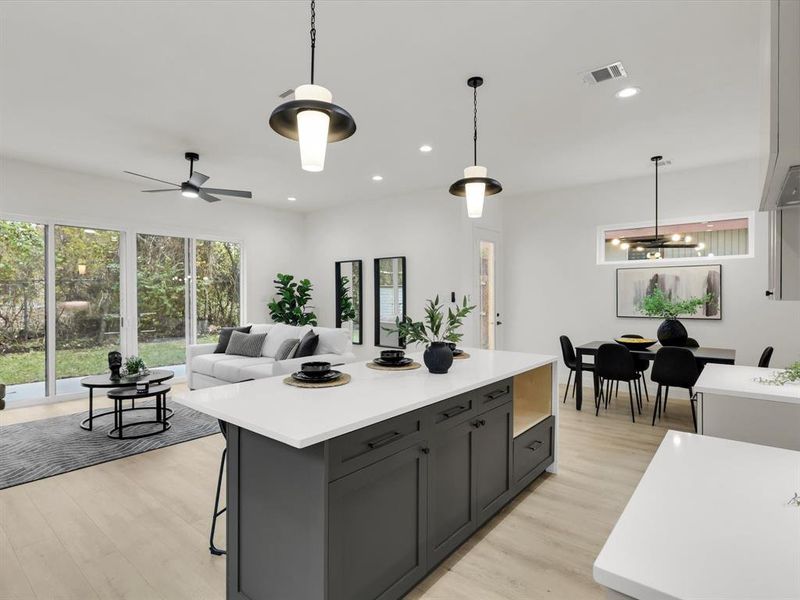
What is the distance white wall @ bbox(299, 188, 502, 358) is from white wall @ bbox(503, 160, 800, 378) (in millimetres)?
→ 726

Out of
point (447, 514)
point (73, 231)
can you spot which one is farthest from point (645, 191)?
point (73, 231)

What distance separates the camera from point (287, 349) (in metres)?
5.28

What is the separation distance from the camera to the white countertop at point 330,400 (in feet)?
5.10

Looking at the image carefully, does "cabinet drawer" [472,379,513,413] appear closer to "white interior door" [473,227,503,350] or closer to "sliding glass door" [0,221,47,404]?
"white interior door" [473,227,503,350]

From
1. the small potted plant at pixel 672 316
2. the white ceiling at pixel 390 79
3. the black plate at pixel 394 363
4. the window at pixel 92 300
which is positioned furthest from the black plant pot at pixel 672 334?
the window at pixel 92 300

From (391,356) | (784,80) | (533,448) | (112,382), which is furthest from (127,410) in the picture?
(784,80)

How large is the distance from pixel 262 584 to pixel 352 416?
2.47 ft

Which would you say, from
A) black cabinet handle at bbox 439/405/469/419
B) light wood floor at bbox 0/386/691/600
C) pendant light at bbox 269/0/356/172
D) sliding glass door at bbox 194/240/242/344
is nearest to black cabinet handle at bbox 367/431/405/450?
black cabinet handle at bbox 439/405/469/419

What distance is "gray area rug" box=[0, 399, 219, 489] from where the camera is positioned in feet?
11.0

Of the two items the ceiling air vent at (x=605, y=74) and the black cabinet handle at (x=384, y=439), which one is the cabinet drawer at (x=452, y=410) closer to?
Result: the black cabinet handle at (x=384, y=439)

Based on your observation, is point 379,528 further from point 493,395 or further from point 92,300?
point 92,300

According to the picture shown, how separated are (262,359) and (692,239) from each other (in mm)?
5365

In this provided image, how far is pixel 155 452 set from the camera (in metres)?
3.68

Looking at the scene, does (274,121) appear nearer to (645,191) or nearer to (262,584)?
(262,584)
